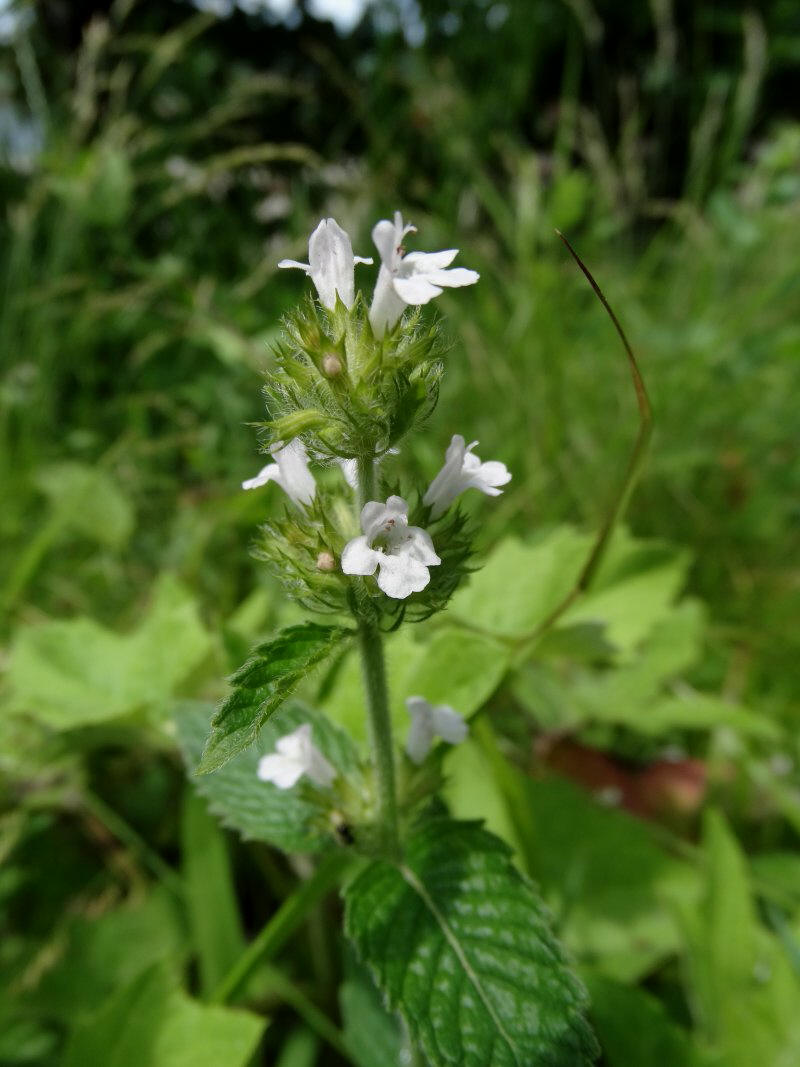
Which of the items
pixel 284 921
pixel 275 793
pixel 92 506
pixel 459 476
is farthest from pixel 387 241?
pixel 92 506

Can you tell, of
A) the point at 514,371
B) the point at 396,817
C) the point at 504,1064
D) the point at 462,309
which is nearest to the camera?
the point at 504,1064

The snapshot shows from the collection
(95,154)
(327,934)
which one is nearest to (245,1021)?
(327,934)

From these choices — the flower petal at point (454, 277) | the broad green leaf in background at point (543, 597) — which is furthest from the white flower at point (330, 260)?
the broad green leaf in background at point (543, 597)

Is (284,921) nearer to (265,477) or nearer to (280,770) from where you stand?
(280,770)

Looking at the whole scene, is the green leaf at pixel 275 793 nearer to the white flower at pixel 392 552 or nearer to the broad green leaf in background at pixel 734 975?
the white flower at pixel 392 552

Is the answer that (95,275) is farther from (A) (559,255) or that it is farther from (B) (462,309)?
(A) (559,255)
